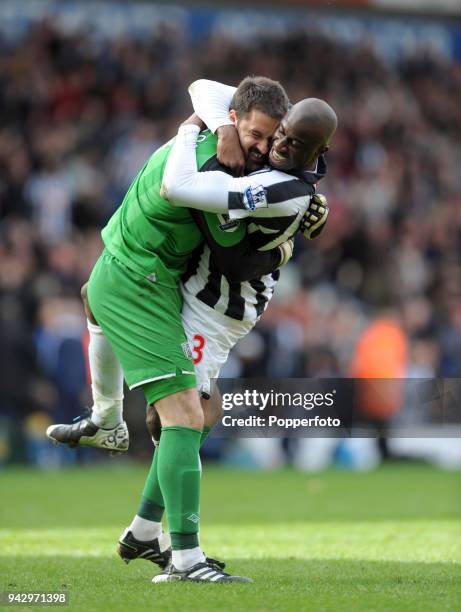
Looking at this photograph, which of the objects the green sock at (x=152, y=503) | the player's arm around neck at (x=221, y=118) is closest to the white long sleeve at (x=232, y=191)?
the player's arm around neck at (x=221, y=118)

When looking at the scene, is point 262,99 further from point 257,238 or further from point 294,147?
point 257,238

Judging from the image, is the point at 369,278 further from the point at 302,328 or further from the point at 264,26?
the point at 264,26

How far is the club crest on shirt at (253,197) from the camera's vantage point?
16.8 ft

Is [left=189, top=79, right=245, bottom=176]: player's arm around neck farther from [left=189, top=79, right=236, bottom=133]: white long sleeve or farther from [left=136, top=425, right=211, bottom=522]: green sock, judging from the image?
[left=136, top=425, right=211, bottom=522]: green sock

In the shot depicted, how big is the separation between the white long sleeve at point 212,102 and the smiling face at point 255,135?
0.32 ft

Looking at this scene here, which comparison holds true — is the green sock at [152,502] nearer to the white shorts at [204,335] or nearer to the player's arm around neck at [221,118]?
the white shorts at [204,335]

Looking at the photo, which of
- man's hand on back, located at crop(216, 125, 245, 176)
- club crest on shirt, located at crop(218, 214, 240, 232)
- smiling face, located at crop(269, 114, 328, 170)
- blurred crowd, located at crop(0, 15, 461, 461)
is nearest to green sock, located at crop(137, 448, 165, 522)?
club crest on shirt, located at crop(218, 214, 240, 232)

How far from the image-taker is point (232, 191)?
16.9ft

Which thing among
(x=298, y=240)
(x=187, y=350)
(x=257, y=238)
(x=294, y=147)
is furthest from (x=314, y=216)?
(x=298, y=240)

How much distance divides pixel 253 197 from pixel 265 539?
333 cm

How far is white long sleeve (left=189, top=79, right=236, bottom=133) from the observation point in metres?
5.45

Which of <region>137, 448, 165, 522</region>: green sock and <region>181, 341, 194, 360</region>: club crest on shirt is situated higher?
<region>181, 341, 194, 360</region>: club crest on shirt

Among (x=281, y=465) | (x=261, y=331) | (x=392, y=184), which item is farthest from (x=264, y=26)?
(x=281, y=465)

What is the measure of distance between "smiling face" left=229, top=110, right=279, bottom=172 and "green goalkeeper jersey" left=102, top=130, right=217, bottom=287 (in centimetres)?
15
